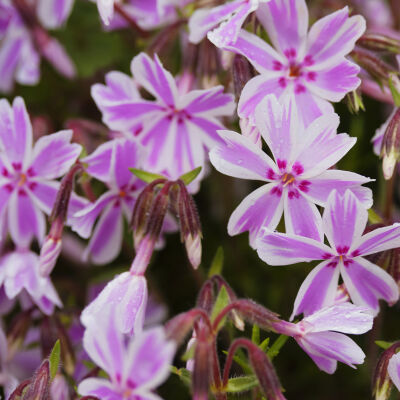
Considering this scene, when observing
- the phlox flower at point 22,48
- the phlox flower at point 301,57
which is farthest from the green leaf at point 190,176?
the phlox flower at point 22,48

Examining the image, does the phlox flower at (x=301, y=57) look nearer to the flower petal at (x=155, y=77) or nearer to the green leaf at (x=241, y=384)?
the flower petal at (x=155, y=77)

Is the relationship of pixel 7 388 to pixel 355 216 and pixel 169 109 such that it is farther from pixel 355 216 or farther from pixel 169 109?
pixel 355 216

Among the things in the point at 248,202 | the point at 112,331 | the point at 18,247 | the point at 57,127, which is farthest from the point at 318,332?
the point at 57,127

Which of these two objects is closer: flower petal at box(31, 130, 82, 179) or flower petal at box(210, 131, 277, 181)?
flower petal at box(210, 131, 277, 181)

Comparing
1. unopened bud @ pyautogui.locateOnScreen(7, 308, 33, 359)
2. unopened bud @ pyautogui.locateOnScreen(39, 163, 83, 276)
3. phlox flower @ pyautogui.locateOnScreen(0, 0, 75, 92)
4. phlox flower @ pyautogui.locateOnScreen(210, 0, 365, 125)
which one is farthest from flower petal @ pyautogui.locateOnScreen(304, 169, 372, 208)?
phlox flower @ pyautogui.locateOnScreen(0, 0, 75, 92)

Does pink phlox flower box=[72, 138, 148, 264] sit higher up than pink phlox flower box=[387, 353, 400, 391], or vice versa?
pink phlox flower box=[72, 138, 148, 264]

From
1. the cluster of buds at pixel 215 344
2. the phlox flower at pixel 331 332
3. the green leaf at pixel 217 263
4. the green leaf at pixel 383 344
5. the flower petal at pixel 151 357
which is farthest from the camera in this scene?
the green leaf at pixel 217 263

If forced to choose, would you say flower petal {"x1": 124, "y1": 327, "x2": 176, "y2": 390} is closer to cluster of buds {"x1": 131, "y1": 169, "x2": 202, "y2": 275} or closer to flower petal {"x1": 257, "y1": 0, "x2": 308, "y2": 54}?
cluster of buds {"x1": 131, "y1": 169, "x2": 202, "y2": 275}
